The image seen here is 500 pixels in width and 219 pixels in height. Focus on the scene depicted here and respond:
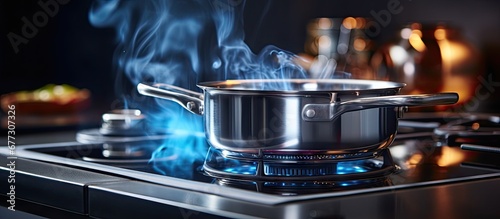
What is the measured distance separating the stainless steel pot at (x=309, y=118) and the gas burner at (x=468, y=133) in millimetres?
379

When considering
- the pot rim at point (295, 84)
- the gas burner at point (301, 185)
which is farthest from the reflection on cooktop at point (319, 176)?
the pot rim at point (295, 84)

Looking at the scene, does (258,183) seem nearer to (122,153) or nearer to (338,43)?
(122,153)

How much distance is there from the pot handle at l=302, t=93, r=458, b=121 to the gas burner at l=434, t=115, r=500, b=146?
1.38 feet

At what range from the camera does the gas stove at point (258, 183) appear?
30.4 inches

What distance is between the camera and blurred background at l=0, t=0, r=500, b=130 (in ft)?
6.39

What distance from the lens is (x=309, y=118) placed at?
2.93 ft

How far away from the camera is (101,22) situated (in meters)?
2.85

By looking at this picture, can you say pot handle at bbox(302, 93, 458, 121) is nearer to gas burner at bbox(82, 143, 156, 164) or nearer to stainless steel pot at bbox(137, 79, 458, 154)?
stainless steel pot at bbox(137, 79, 458, 154)

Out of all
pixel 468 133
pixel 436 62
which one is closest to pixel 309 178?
pixel 468 133

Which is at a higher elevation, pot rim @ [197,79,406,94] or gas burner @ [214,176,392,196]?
pot rim @ [197,79,406,94]

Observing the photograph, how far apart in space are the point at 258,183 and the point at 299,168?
7cm

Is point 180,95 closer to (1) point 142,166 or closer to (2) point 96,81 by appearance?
(1) point 142,166

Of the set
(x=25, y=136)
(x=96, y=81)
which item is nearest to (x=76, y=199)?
(x=25, y=136)

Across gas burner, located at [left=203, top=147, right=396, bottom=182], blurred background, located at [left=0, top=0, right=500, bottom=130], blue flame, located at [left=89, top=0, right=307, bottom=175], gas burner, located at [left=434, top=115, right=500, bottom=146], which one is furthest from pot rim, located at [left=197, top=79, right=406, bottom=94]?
blurred background, located at [left=0, top=0, right=500, bottom=130]
